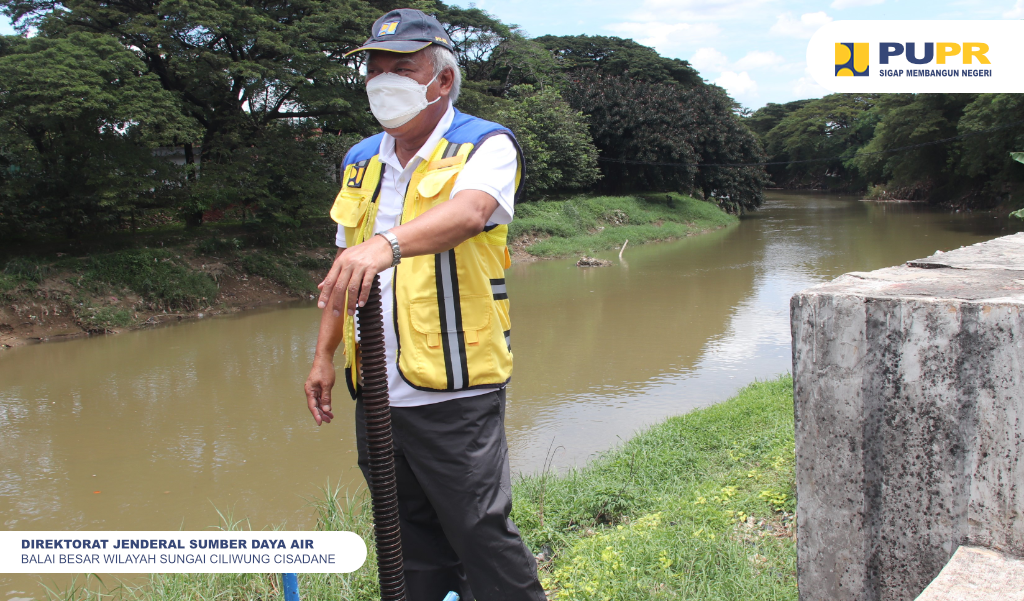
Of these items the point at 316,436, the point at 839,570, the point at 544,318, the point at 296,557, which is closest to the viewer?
the point at 296,557

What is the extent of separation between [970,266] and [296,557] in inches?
66.9

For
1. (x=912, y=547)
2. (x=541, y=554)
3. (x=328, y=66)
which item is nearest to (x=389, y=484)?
(x=912, y=547)

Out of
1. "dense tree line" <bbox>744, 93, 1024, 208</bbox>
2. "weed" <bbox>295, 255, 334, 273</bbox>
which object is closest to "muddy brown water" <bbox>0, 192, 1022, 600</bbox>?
"weed" <bbox>295, 255, 334, 273</bbox>

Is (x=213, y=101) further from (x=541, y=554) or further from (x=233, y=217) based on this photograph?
(x=541, y=554)

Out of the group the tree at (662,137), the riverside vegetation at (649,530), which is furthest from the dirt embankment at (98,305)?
the tree at (662,137)

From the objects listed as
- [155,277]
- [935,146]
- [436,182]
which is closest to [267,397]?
[155,277]

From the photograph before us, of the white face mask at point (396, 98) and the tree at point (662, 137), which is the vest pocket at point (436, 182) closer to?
the white face mask at point (396, 98)

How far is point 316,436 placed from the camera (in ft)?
19.1

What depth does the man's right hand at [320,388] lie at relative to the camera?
1.85 meters

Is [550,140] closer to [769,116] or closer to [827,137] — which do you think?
[827,137]

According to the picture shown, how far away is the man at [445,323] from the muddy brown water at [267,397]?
9.17 ft

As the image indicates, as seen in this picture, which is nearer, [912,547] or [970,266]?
[912,547]

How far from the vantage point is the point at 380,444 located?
54.9 inches

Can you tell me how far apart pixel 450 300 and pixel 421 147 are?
1.29 feet
